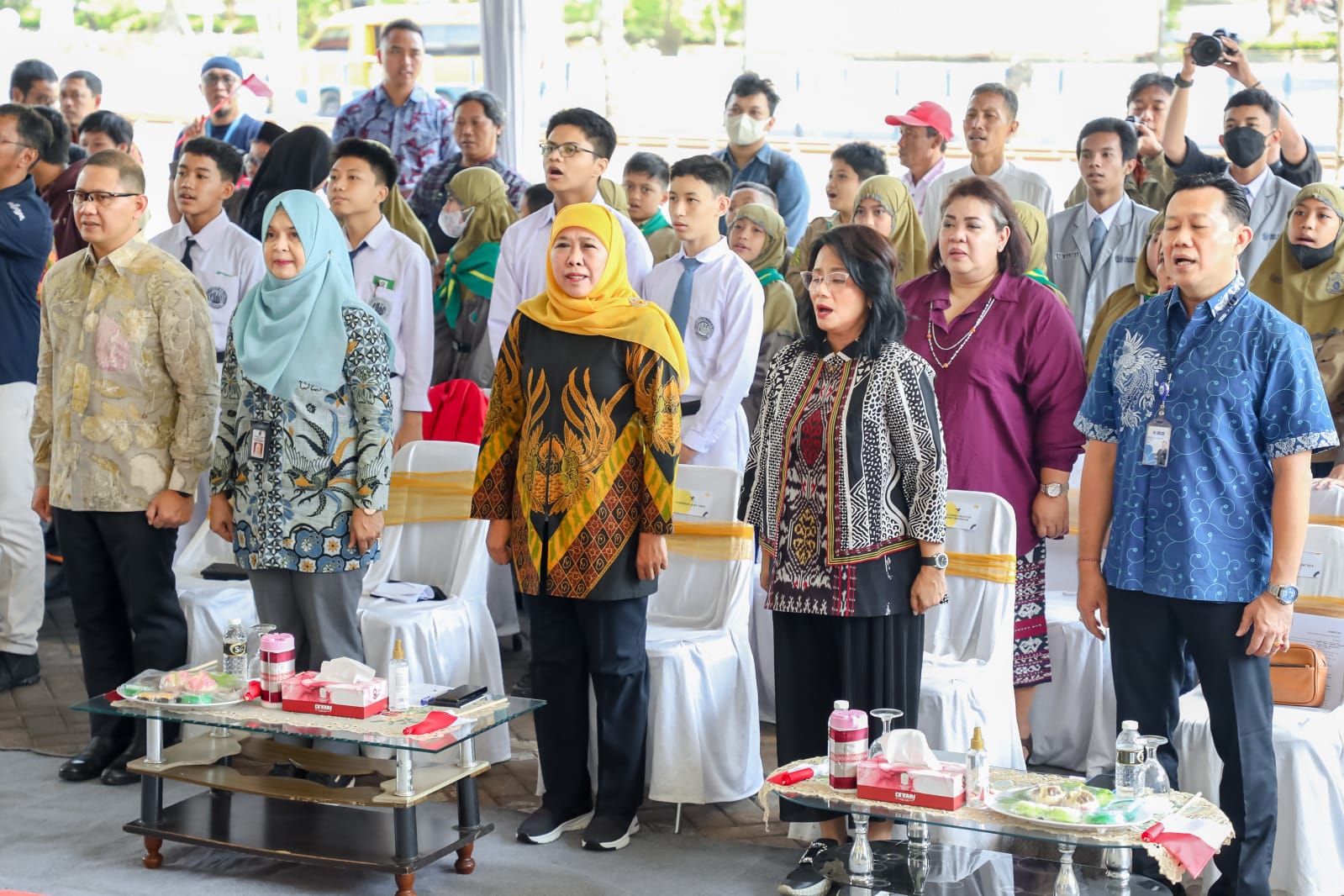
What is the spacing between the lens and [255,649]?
3.71 metres

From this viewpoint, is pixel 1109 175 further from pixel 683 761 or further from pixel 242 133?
pixel 242 133

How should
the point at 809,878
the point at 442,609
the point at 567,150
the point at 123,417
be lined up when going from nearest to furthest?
the point at 809,878
the point at 123,417
the point at 442,609
the point at 567,150

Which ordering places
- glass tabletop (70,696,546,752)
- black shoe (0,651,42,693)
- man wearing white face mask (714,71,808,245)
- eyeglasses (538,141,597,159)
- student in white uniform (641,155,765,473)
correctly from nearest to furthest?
1. glass tabletop (70,696,546,752)
2. student in white uniform (641,155,765,473)
3. eyeglasses (538,141,597,159)
4. black shoe (0,651,42,693)
5. man wearing white face mask (714,71,808,245)

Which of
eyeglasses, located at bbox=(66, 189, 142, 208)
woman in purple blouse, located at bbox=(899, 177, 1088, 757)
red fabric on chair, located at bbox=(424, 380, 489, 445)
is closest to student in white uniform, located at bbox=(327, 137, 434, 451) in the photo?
red fabric on chair, located at bbox=(424, 380, 489, 445)

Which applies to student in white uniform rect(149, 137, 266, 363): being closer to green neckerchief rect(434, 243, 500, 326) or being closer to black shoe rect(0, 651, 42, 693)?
green neckerchief rect(434, 243, 500, 326)

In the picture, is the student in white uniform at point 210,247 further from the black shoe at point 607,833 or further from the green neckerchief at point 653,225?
the black shoe at point 607,833

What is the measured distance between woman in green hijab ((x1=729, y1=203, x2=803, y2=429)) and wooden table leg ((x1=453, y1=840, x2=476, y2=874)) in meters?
2.12

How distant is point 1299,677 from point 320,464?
7.76ft

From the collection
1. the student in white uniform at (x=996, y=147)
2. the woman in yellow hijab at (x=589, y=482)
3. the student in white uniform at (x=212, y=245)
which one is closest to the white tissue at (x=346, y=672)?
the woman in yellow hijab at (x=589, y=482)

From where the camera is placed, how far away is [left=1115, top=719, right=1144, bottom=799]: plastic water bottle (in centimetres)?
281

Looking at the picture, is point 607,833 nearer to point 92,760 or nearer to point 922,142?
point 92,760

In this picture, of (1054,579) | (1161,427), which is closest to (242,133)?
(1054,579)

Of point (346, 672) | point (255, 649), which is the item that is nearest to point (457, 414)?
point (255, 649)

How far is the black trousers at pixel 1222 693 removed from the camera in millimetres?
3002
